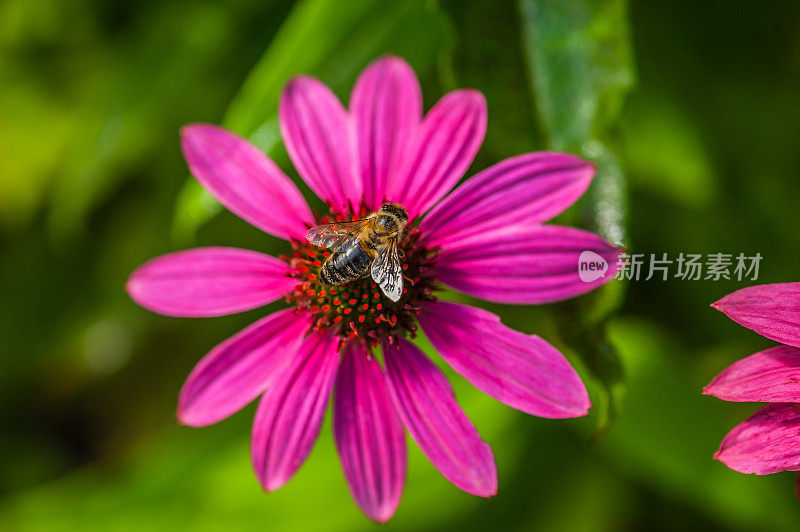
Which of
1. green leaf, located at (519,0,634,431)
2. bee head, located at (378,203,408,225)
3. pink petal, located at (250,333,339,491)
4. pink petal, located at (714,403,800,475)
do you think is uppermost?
green leaf, located at (519,0,634,431)

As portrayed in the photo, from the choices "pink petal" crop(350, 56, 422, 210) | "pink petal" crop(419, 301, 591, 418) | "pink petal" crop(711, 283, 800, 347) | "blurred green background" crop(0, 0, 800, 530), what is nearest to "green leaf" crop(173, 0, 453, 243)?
"blurred green background" crop(0, 0, 800, 530)

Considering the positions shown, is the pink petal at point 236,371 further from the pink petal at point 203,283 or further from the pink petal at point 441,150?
the pink petal at point 441,150

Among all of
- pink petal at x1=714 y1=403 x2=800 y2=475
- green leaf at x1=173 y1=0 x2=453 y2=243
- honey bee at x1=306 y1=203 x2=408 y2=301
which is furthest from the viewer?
green leaf at x1=173 y1=0 x2=453 y2=243

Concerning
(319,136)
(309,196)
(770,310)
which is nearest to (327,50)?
(319,136)

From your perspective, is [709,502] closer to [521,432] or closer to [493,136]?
[521,432]

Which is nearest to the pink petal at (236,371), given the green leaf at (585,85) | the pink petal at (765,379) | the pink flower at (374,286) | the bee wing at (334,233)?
the pink flower at (374,286)

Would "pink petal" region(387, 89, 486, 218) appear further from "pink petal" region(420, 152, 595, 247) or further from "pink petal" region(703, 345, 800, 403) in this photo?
"pink petal" region(703, 345, 800, 403)
